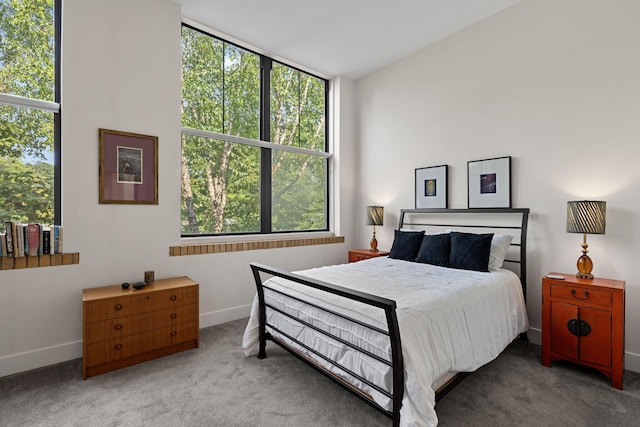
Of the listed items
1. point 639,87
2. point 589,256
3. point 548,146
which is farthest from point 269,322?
point 639,87

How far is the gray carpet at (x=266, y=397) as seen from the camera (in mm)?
1853

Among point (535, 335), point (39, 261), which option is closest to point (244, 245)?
point (39, 261)

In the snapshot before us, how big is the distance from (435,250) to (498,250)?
0.57 metres

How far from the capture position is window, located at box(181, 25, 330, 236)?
11.6ft

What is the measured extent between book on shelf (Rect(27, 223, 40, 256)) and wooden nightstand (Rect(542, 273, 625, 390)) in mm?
4120

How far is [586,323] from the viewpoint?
2324mm

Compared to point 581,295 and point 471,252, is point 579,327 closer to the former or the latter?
point 581,295

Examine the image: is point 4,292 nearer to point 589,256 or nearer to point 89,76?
point 89,76

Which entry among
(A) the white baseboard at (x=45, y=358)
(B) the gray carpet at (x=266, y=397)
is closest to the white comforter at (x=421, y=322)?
(B) the gray carpet at (x=266, y=397)

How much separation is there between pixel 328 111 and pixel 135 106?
9.22 feet

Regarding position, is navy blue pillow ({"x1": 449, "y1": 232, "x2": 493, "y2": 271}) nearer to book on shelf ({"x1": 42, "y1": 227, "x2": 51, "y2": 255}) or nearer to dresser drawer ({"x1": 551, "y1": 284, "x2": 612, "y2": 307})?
dresser drawer ({"x1": 551, "y1": 284, "x2": 612, "y2": 307})

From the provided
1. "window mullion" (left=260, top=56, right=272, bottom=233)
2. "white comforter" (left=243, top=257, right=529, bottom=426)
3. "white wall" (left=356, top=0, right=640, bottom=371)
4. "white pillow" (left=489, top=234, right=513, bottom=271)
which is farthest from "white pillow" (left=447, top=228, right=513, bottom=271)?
"window mullion" (left=260, top=56, right=272, bottom=233)

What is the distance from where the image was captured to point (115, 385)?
223 centimetres

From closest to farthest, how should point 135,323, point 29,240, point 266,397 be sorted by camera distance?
point 266,397 → point 29,240 → point 135,323
